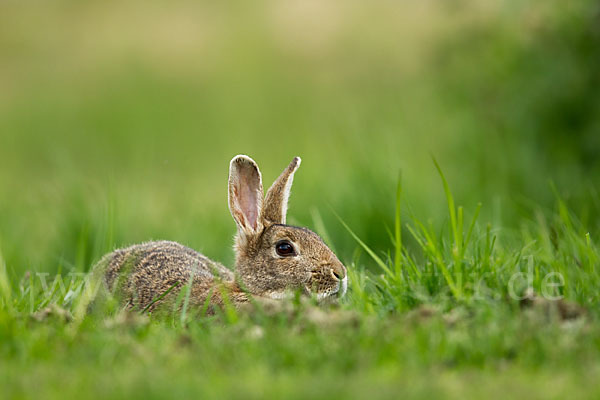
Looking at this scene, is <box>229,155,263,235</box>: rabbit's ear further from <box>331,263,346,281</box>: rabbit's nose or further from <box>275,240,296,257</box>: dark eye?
<box>331,263,346,281</box>: rabbit's nose

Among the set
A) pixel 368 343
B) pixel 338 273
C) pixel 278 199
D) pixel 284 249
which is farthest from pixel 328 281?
pixel 368 343

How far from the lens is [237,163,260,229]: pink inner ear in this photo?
5.73 meters

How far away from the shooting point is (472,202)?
7930 mm

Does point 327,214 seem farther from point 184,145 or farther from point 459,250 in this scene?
point 184,145

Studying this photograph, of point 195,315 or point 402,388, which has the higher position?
point 402,388

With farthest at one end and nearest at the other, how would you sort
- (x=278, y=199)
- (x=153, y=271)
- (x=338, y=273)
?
(x=278, y=199) → (x=153, y=271) → (x=338, y=273)

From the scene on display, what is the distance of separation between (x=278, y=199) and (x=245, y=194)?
0.27 meters

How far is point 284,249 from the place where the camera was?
5418 millimetres

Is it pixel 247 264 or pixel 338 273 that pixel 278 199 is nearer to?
pixel 247 264

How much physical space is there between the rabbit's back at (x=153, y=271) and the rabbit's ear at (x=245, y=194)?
417 millimetres

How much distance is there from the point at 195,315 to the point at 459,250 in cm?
174

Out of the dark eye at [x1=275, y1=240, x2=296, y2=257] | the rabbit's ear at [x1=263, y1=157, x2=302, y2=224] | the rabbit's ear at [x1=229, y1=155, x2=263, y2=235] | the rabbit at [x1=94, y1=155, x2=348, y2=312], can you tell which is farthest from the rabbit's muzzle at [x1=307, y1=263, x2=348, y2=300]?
the rabbit's ear at [x1=263, y1=157, x2=302, y2=224]

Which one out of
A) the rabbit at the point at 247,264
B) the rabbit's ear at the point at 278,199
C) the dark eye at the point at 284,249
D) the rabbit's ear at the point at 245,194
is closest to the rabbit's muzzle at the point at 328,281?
the rabbit at the point at 247,264

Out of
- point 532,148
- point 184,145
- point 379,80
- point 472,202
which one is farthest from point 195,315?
point 379,80
